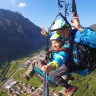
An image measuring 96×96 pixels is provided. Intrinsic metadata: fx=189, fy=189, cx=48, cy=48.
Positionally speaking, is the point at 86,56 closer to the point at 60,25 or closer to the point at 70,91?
the point at 60,25

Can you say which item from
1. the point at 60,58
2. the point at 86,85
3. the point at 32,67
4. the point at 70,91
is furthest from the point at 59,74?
the point at 86,85

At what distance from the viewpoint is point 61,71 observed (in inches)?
191

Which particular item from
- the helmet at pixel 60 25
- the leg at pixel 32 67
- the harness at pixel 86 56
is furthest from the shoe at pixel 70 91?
the helmet at pixel 60 25

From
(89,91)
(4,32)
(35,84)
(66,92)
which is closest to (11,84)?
(35,84)

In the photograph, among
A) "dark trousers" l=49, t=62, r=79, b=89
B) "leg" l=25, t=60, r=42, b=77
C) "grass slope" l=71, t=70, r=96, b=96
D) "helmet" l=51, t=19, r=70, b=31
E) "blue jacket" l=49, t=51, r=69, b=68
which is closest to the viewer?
"blue jacket" l=49, t=51, r=69, b=68

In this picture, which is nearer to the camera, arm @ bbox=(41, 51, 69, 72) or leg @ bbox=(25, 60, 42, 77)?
arm @ bbox=(41, 51, 69, 72)

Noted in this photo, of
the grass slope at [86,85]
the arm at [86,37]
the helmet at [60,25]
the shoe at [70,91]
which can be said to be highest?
the helmet at [60,25]

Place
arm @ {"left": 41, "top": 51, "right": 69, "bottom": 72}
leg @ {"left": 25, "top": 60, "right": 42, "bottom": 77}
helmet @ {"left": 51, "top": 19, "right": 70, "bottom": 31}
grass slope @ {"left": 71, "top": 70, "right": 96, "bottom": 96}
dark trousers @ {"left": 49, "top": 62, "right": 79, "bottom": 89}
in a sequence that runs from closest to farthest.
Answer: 1. arm @ {"left": 41, "top": 51, "right": 69, "bottom": 72}
2. helmet @ {"left": 51, "top": 19, "right": 70, "bottom": 31}
3. dark trousers @ {"left": 49, "top": 62, "right": 79, "bottom": 89}
4. leg @ {"left": 25, "top": 60, "right": 42, "bottom": 77}
5. grass slope @ {"left": 71, "top": 70, "right": 96, "bottom": 96}

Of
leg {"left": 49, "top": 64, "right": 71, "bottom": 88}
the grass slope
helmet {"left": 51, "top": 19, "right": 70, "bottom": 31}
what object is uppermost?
helmet {"left": 51, "top": 19, "right": 70, "bottom": 31}

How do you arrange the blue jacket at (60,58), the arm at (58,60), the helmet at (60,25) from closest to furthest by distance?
the arm at (58,60)
the blue jacket at (60,58)
the helmet at (60,25)

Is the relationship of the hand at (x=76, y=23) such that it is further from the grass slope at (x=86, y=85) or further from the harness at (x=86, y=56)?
the grass slope at (x=86, y=85)

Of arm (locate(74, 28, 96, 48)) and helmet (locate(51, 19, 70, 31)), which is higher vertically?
helmet (locate(51, 19, 70, 31))

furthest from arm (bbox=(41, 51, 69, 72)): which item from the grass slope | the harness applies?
the grass slope

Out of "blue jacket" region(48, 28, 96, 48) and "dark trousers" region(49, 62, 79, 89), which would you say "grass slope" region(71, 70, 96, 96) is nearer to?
"dark trousers" region(49, 62, 79, 89)
